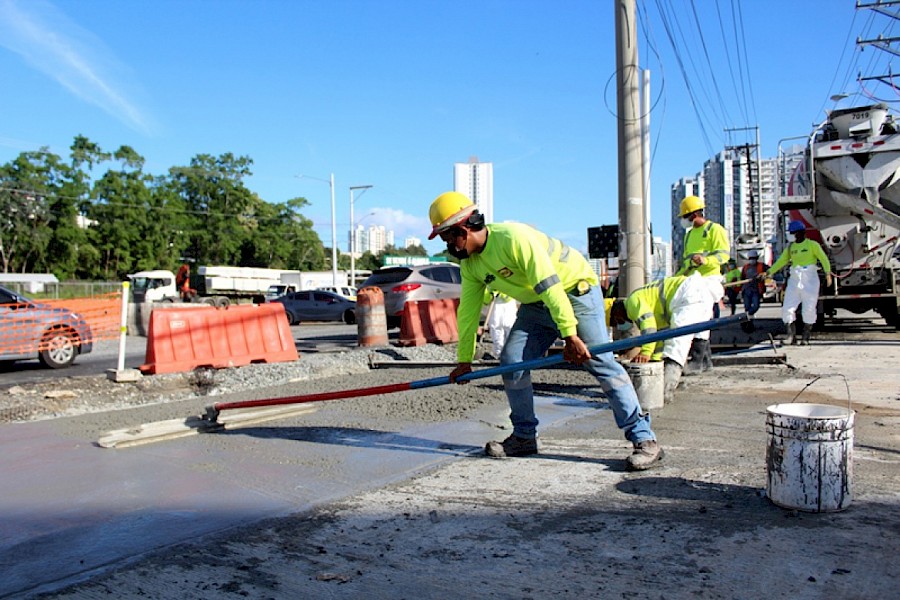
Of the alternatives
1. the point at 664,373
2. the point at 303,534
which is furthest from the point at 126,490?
the point at 664,373

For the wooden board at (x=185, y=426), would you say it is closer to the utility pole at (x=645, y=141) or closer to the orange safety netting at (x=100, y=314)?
the utility pole at (x=645, y=141)

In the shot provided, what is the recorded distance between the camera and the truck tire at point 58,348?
37.3 feet

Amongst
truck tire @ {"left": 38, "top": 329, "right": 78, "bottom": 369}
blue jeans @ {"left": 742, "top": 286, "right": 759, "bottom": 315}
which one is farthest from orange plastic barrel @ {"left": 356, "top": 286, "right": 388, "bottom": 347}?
blue jeans @ {"left": 742, "top": 286, "right": 759, "bottom": 315}

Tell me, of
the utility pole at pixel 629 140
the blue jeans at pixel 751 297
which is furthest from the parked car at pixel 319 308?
the utility pole at pixel 629 140

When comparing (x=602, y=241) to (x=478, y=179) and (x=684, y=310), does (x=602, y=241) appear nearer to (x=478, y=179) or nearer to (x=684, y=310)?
(x=684, y=310)

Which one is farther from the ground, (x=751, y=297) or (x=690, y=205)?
(x=690, y=205)

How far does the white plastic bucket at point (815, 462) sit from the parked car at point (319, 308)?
884 inches

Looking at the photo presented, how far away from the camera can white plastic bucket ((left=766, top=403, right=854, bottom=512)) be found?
3.31 meters

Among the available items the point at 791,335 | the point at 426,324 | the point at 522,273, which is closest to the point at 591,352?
the point at 522,273

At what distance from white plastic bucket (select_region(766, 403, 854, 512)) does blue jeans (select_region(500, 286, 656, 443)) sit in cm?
105

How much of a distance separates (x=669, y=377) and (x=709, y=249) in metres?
2.74

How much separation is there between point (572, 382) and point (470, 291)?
11.9 ft

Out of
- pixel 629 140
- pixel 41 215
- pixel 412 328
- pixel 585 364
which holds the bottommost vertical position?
pixel 412 328

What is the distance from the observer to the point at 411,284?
50.5 ft
